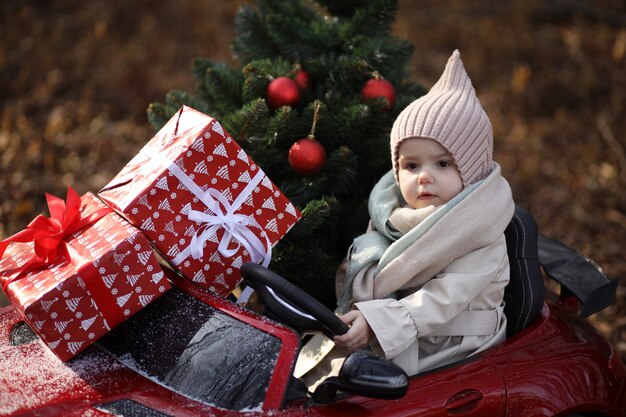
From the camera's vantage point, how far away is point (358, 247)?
9.29 feet

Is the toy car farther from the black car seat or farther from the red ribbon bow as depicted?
the red ribbon bow

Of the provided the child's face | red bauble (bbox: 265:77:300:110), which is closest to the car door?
the child's face

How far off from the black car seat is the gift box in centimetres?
132

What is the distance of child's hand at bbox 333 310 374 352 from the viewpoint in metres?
2.37

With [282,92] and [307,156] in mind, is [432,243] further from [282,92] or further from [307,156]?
[282,92]

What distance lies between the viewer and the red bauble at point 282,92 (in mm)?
3088

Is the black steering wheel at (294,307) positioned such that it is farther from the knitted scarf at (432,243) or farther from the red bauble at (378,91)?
the red bauble at (378,91)

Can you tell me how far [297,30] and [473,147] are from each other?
3.68 ft

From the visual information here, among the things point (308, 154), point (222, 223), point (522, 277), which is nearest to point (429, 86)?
point (308, 154)

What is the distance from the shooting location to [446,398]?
2.29 metres

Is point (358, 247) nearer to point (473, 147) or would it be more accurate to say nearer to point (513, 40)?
point (473, 147)

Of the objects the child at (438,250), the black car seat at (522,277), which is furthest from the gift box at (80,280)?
the black car seat at (522,277)

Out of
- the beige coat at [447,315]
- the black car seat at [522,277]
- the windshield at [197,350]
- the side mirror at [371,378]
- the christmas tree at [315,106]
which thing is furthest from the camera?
the christmas tree at [315,106]

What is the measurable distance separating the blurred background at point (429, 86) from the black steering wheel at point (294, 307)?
2.62 m
